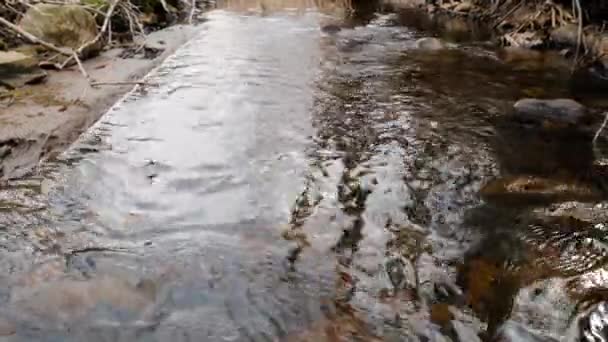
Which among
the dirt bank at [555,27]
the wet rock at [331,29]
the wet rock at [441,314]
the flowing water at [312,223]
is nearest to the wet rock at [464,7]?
the dirt bank at [555,27]

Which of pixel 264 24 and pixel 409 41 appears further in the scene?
pixel 264 24

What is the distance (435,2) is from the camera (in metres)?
16.1

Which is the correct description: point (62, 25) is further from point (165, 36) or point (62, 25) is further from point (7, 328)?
point (7, 328)

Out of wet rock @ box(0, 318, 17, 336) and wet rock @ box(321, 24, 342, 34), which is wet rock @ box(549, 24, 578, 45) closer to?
wet rock @ box(321, 24, 342, 34)

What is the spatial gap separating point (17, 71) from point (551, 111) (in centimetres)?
622

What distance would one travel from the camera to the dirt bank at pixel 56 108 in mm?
5434

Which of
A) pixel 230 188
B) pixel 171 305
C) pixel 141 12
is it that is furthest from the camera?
Result: pixel 141 12

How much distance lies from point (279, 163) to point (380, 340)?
256cm

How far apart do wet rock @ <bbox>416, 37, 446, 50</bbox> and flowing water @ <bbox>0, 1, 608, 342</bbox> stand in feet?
8.62

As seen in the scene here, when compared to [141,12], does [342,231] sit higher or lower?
lower

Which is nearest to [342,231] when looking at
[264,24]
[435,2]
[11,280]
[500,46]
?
[11,280]

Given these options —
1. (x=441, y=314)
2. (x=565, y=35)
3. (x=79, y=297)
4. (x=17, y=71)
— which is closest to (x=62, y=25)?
(x=17, y=71)

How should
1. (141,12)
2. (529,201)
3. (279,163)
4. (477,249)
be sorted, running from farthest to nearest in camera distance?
(141,12), (279,163), (529,201), (477,249)

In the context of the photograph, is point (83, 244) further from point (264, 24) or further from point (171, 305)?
point (264, 24)
